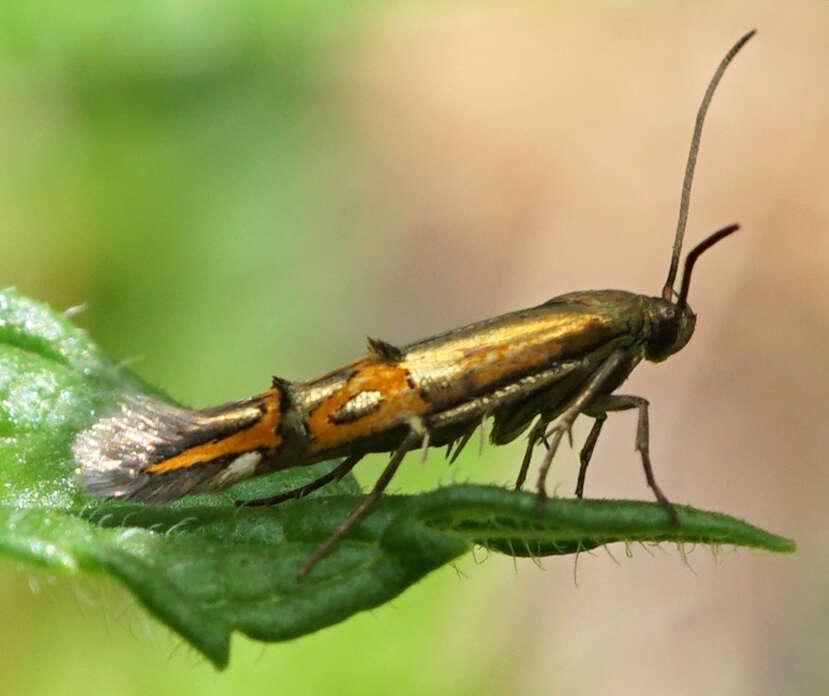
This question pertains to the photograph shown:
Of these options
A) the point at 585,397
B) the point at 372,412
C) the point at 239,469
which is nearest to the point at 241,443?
the point at 239,469

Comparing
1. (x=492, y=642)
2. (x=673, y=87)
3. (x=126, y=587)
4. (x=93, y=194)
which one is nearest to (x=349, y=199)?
(x=93, y=194)

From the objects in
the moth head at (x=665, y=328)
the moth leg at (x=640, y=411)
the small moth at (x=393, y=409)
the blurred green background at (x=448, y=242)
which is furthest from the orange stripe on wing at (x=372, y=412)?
the blurred green background at (x=448, y=242)

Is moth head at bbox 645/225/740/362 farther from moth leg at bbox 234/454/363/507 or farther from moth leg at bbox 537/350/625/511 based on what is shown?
moth leg at bbox 234/454/363/507

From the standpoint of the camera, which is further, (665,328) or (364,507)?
(665,328)

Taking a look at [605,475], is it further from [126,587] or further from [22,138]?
[126,587]

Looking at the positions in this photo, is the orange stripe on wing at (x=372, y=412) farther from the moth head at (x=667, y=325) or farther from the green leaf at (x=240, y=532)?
the moth head at (x=667, y=325)

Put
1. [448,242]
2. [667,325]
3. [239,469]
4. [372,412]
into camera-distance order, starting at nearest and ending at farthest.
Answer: [239,469] < [372,412] < [667,325] < [448,242]

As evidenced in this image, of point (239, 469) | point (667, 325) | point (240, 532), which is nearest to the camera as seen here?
point (240, 532)

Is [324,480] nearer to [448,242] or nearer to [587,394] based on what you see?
[587,394]
